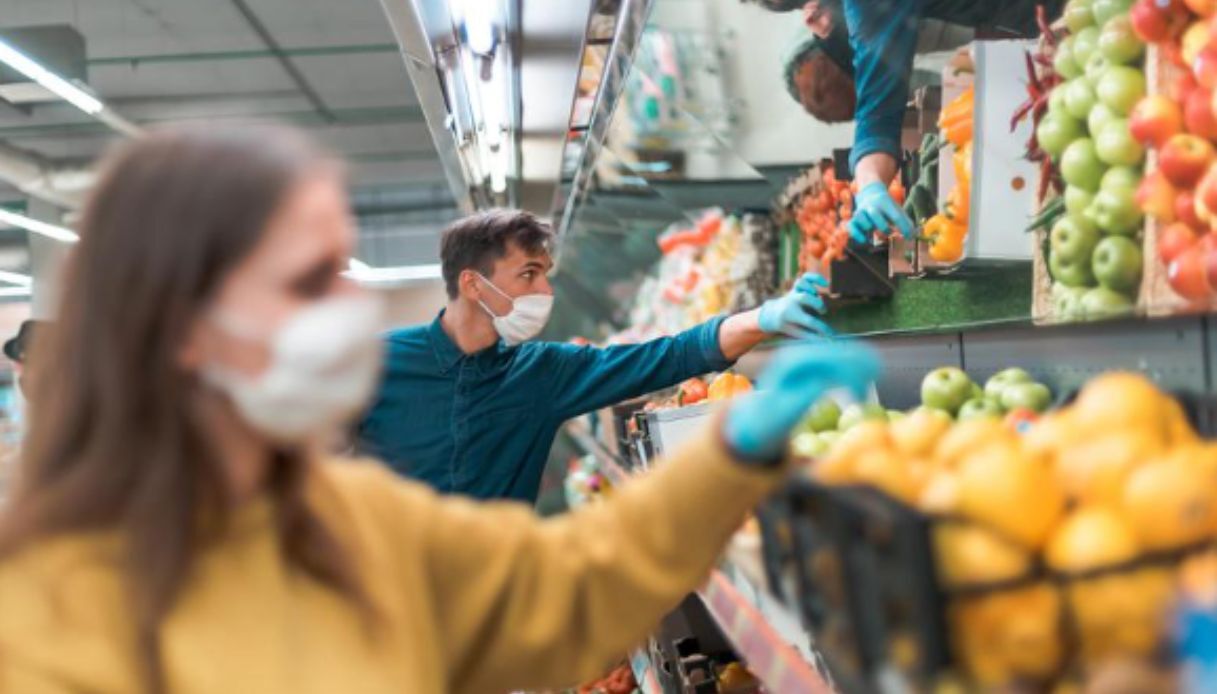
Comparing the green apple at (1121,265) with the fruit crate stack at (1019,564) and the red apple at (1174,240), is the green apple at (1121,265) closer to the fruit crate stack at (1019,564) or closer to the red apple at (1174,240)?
the red apple at (1174,240)

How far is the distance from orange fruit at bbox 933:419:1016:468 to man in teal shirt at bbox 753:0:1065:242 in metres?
1.08

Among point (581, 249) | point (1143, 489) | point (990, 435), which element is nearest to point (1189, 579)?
point (1143, 489)

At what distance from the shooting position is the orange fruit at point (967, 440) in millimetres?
1297

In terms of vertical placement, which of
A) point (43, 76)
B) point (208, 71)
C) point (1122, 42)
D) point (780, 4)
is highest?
point (208, 71)

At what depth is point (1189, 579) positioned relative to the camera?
Result: 0.97 metres

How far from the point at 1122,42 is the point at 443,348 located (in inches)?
76.8

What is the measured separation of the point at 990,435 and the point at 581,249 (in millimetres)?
7123

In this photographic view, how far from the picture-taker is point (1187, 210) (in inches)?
63.4

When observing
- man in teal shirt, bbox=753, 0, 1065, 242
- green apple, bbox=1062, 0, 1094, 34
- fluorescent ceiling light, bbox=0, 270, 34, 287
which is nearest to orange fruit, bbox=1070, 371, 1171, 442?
green apple, bbox=1062, 0, 1094, 34

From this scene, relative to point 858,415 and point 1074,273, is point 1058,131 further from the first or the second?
point 858,415

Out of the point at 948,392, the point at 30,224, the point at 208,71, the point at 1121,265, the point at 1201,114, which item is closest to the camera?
the point at 1201,114

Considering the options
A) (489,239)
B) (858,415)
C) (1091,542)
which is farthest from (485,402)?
(1091,542)

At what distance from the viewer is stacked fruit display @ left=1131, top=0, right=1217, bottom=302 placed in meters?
1.55

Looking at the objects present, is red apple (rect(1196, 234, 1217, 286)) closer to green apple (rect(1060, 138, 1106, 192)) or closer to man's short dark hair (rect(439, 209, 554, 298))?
green apple (rect(1060, 138, 1106, 192))
